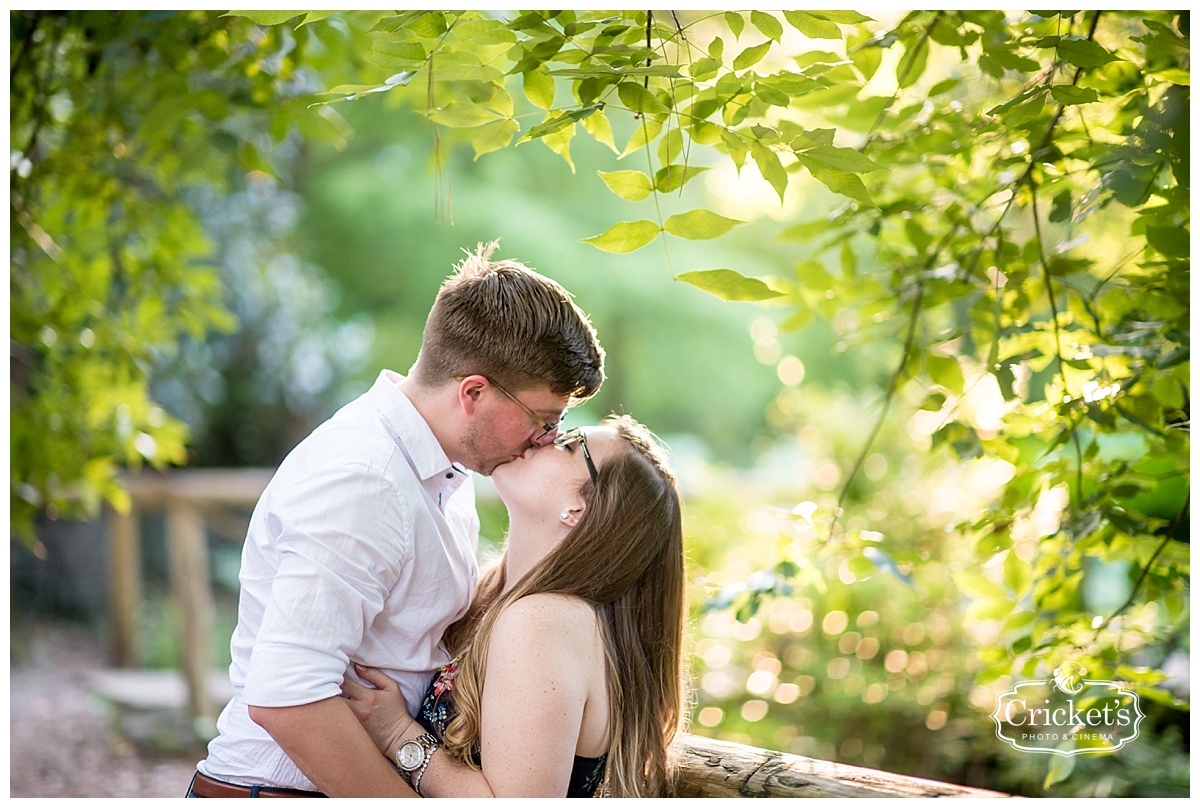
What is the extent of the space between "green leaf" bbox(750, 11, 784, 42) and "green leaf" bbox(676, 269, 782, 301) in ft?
1.18

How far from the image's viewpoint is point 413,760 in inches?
64.2

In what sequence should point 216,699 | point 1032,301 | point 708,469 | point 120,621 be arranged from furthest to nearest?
point 120,621, point 708,469, point 216,699, point 1032,301

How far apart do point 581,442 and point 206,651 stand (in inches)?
156

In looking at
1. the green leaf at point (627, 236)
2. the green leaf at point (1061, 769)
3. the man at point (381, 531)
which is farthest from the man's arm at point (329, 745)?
the green leaf at point (1061, 769)

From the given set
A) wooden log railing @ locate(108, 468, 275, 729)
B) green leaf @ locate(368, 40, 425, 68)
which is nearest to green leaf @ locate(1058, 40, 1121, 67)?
green leaf @ locate(368, 40, 425, 68)

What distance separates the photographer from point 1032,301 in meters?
2.27

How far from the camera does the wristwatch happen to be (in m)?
1.63

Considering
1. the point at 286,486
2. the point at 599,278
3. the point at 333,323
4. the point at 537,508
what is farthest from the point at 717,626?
the point at 333,323

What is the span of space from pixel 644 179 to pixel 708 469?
407cm

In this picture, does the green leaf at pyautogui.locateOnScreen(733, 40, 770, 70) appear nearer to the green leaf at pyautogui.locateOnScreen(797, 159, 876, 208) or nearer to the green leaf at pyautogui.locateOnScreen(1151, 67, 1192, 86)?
the green leaf at pyautogui.locateOnScreen(797, 159, 876, 208)

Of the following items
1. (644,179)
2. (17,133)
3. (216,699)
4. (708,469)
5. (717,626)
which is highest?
(17,133)

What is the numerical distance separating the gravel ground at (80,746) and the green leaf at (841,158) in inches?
143

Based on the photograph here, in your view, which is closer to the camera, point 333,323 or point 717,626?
point 717,626

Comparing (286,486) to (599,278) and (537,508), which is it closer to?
(537,508)
